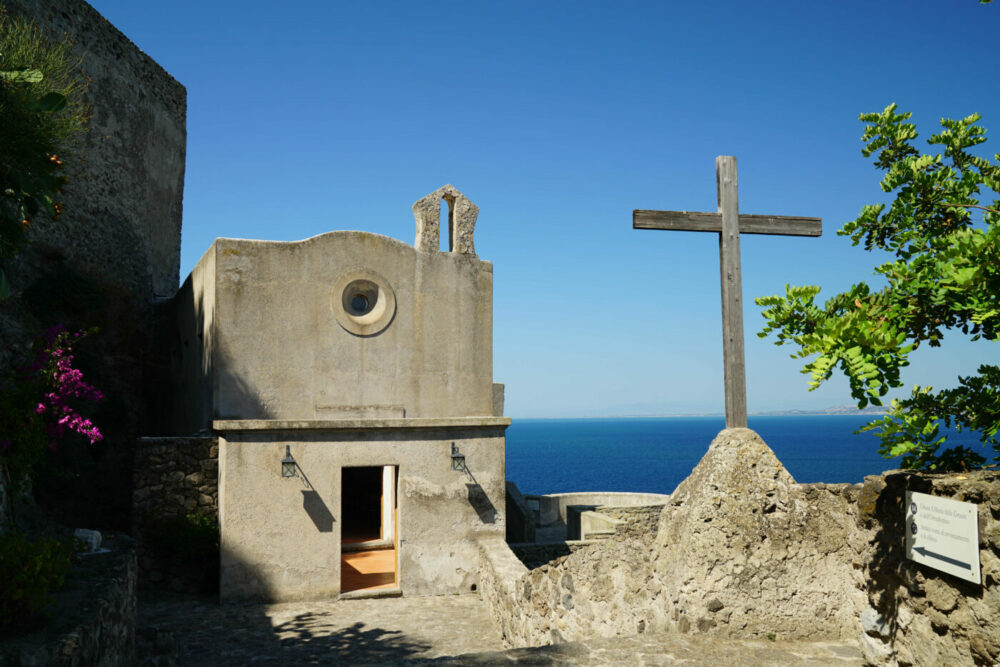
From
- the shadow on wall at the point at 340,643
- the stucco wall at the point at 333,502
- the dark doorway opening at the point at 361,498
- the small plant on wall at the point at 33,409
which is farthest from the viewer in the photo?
the dark doorway opening at the point at 361,498

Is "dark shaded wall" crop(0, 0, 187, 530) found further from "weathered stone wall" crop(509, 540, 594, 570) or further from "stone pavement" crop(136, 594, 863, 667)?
"weathered stone wall" crop(509, 540, 594, 570)

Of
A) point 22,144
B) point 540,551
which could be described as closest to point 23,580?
point 22,144

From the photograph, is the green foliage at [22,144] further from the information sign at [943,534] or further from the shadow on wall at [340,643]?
the information sign at [943,534]

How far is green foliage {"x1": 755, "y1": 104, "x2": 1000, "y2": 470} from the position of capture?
3.30 m

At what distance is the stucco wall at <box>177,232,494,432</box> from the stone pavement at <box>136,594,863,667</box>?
347 cm

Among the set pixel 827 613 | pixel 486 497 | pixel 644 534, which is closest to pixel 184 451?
pixel 486 497

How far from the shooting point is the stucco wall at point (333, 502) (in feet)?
38.7

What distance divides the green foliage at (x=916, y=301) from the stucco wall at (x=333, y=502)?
934 centimetres

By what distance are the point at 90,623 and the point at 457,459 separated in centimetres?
758

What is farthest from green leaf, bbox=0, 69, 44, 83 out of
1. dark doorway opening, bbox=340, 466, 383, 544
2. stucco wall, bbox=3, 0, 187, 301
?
dark doorway opening, bbox=340, 466, 383, 544

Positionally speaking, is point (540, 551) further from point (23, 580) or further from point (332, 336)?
point (23, 580)

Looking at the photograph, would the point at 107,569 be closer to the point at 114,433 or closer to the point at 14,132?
the point at 14,132

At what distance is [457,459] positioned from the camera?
42.1 ft

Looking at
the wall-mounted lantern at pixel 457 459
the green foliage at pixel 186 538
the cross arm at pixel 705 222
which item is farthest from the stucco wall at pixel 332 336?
the cross arm at pixel 705 222
